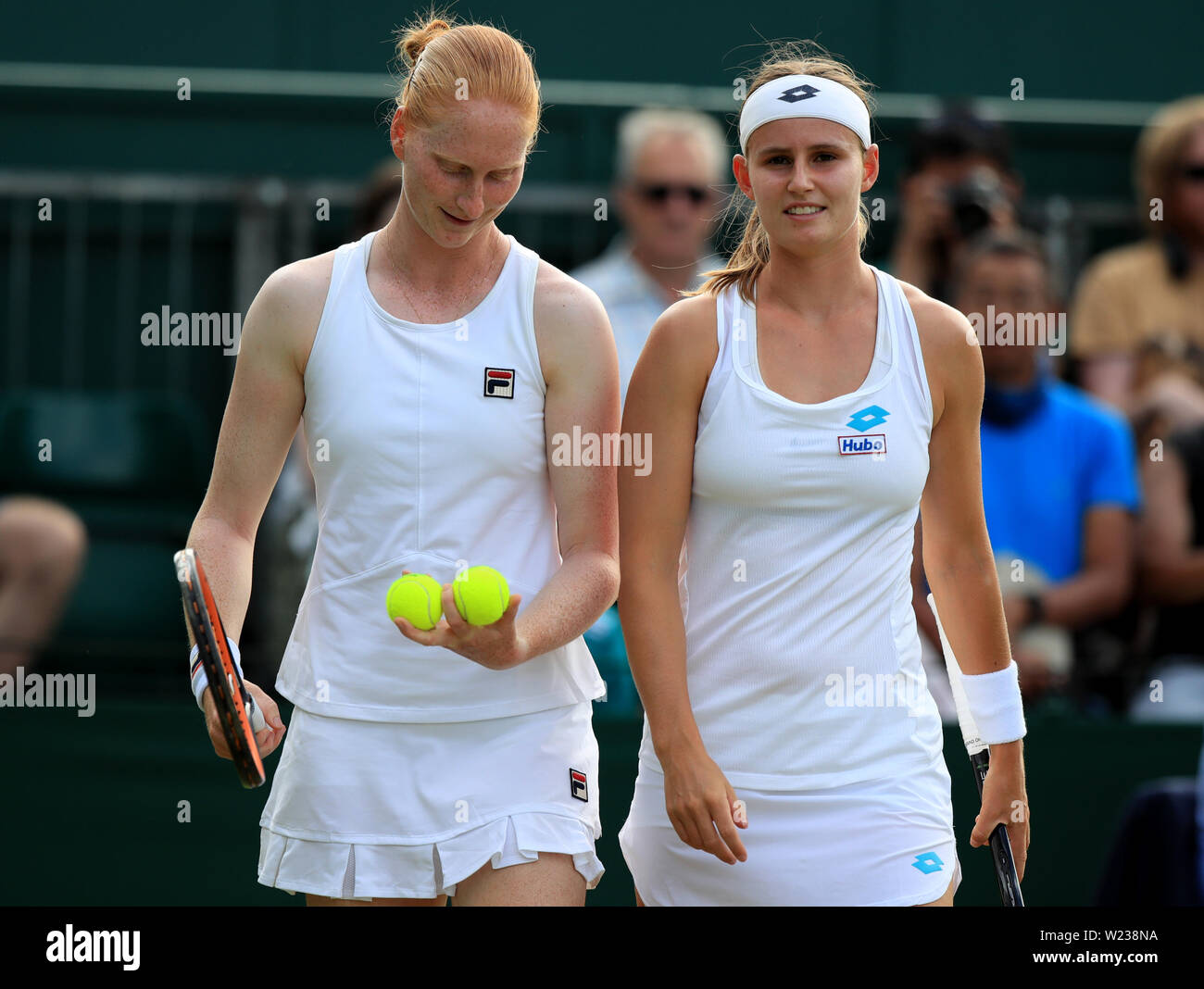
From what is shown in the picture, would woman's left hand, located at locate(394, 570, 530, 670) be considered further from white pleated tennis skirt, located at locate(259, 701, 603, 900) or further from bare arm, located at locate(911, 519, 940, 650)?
bare arm, located at locate(911, 519, 940, 650)

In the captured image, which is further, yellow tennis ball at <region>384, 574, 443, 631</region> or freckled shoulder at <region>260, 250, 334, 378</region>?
freckled shoulder at <region>260, 250, 334, 378</region>

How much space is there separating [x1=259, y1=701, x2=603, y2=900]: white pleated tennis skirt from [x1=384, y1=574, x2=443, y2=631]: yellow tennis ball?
0.32 metres

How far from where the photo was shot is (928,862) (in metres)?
2.84

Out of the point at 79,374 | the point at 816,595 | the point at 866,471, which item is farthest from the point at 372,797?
the point at 79,374

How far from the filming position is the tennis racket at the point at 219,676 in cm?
255

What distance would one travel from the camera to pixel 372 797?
278cm

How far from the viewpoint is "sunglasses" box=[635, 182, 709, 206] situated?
5082mm

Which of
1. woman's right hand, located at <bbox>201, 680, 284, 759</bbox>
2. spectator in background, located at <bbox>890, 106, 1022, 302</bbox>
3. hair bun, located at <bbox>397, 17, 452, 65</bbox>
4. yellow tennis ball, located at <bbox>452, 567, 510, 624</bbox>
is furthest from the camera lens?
spectator in background, located at <bbox>890, 106, 1022, 302</bbox>

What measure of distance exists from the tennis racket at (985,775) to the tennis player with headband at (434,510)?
0.70 metres

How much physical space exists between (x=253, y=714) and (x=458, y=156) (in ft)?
3.26

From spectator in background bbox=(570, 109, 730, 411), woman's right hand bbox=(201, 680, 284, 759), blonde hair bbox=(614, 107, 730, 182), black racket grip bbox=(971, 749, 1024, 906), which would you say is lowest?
black racket grip bbox=(971, 749, 1024, 906)

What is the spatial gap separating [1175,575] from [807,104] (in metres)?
2.89

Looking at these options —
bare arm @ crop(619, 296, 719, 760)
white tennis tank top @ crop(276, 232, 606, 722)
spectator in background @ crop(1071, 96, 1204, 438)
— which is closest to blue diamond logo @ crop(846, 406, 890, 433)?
bare arm @ crop(619, 296, 719, 760)

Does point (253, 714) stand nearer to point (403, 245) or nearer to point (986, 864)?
point (403, 245)
